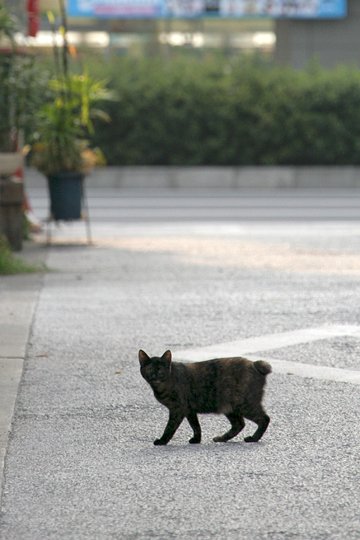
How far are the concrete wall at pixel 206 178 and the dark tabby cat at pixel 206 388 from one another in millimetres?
21001

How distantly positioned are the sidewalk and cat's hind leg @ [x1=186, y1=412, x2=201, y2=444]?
0.81 meters

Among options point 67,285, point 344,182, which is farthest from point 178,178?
point 67,285

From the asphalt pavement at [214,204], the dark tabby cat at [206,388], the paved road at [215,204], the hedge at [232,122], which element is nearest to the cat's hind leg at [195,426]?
the dark tabby cat at [206,388]

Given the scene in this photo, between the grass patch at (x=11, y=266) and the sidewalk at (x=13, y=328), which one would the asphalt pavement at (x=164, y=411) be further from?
the grass patch at (x=11, y=266)

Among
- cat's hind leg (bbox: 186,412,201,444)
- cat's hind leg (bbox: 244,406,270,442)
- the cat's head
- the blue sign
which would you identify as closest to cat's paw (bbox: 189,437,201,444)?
cat's hind leg (bbox: 186,412,201,444)

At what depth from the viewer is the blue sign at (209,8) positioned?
35.9 metres

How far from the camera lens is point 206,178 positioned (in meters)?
26.9

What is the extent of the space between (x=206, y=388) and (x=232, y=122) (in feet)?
73.0

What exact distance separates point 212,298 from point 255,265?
2500 millimetres

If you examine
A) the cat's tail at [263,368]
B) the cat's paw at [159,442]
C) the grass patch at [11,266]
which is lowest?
the grass patch at [11,266]

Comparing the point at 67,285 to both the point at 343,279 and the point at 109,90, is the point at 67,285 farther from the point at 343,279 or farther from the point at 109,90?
the point at 109,90

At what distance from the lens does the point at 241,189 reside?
2673cm

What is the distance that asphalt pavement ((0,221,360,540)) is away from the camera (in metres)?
4.91

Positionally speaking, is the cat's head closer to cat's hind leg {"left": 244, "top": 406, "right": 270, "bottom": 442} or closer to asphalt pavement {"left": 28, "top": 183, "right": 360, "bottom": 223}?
cat's hind leg {"left": 244, "top": 406, "right": 270, "bottom": 442}
